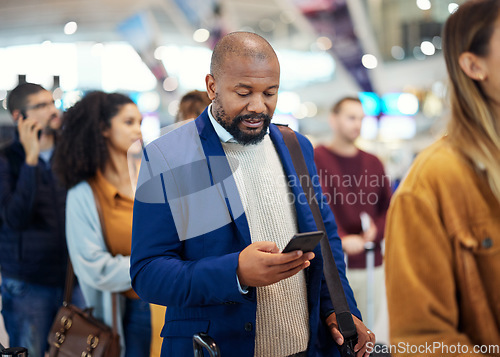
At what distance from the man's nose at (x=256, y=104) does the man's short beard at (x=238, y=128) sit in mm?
23

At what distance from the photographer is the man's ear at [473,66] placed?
138 cm

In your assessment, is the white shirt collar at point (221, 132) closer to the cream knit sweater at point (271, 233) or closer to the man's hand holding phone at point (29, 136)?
the cream knit sweater at point (271, 233)

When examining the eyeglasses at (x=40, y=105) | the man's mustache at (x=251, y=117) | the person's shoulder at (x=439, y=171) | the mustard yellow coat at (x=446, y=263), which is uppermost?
the eyeglasses at (x=40, y=105)

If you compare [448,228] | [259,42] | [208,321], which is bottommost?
[208,321]

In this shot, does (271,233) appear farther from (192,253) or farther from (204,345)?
(204,345)

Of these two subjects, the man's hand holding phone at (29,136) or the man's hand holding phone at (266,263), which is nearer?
the man's hand holding phone at (266,263)

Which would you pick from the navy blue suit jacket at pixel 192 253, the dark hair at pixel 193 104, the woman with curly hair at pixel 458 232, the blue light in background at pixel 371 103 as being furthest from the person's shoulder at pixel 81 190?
the blue light in background at pixel 371 103

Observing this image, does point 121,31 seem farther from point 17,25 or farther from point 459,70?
point 459,70

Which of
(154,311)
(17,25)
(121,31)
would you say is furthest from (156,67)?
(154,311)

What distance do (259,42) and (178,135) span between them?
0.43 meters

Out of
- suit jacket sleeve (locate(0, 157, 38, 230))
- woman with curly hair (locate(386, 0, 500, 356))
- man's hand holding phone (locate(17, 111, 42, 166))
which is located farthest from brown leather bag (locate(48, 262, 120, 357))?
woman with curly hair (locate(386, 0, 500, 356))

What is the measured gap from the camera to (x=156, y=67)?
8305mm

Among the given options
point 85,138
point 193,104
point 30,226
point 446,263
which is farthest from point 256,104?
point 30,226

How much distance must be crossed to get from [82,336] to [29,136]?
48.4 inches
